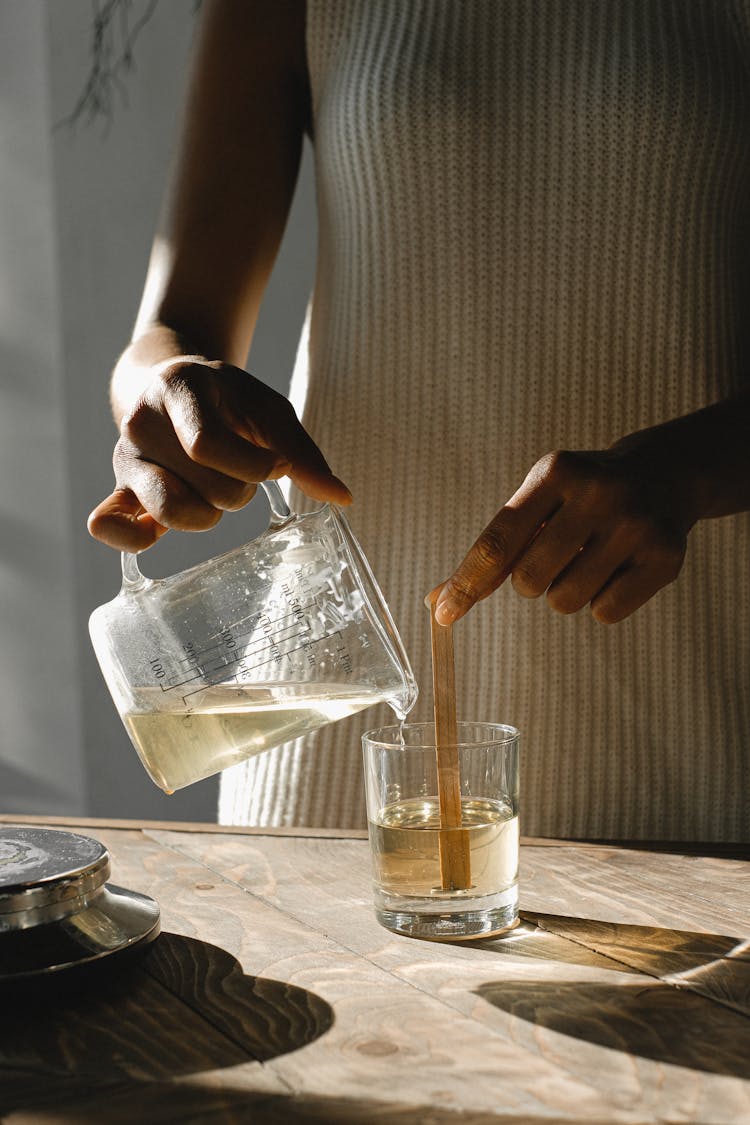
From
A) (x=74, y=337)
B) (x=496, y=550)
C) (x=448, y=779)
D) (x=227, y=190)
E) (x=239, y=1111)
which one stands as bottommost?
(x=239, y=1111)

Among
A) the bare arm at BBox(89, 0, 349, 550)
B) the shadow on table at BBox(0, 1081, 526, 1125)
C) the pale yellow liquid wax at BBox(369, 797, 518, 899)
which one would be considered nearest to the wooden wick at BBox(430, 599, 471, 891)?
the pale yellow liquid wax at BBox(369, 797, 518, 899)

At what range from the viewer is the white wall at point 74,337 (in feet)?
8.08

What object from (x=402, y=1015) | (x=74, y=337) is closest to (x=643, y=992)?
(x=402, y=1015)

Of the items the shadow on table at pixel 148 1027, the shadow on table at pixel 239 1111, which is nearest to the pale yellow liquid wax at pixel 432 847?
the shadow on table at pixel 148 1027

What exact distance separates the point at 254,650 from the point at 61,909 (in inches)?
7.5

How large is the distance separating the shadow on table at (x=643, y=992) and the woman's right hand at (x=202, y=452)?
0.32 m

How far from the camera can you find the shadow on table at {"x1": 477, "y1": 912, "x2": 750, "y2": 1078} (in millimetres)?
616

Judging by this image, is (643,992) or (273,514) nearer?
(643,992)

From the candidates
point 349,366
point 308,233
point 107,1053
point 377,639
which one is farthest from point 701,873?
point 308,233

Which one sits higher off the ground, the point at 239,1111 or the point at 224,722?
the point at 224,722

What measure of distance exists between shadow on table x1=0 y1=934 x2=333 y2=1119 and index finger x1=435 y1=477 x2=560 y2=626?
26 centimetres

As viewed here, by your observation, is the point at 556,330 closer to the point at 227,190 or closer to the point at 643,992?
the point at 227,190

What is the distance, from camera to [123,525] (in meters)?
0.87

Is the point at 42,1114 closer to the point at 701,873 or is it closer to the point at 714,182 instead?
the point at 701,873
